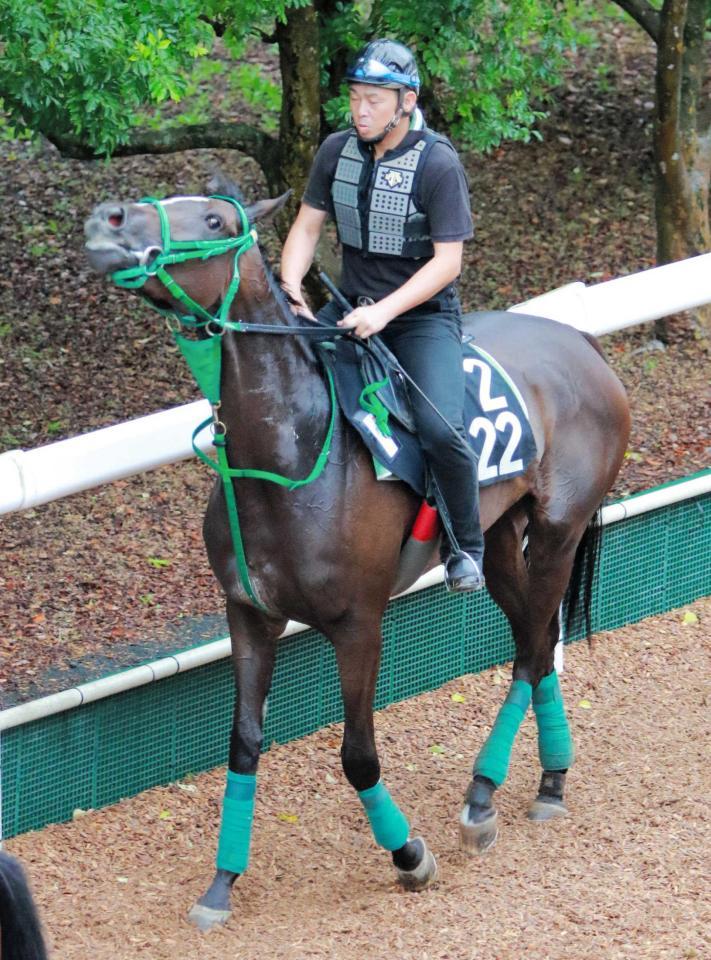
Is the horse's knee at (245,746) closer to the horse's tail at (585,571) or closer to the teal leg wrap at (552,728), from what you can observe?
the teal leg wrap at (552,728)

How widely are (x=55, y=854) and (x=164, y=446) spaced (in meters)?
1.59

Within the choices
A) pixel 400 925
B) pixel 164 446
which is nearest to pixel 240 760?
pixel 400 925

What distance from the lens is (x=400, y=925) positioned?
16.6ft

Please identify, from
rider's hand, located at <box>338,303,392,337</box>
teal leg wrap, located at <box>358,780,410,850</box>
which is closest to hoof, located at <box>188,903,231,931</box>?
teal leg wrap, located at <box>358,780,410,850</box>

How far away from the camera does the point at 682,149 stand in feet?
33.2

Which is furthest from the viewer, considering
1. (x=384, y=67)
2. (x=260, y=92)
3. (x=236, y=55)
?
(x=260, y=92)

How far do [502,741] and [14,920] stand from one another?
324 cm

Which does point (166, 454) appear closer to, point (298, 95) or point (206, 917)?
point (206, 917)

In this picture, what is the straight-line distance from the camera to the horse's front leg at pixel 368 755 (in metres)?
4.99

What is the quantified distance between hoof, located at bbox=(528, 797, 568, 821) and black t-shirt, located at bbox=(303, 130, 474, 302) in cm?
215

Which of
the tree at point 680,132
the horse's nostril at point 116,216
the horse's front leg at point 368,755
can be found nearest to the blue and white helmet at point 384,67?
the horse's nostril at point 116,216

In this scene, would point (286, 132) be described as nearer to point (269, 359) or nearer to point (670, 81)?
point (670, 81)

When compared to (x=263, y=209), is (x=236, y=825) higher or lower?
lower

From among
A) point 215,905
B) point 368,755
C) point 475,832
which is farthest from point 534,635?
point 215,905
